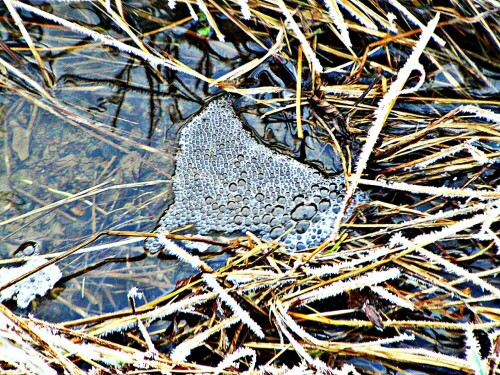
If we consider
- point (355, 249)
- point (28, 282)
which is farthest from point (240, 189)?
point (28, 282)

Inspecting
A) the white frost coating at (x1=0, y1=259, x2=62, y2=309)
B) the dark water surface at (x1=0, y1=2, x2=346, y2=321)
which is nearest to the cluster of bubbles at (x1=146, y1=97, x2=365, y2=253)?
the dark water surface at (x1=0, y1=2, x2=346, y2=321)

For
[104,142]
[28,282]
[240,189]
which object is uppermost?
[104,142]

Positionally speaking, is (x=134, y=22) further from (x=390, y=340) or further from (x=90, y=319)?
(x=390, y=340)

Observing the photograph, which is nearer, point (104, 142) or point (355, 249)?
point (355, 249)

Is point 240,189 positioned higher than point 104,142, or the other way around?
point 104,142

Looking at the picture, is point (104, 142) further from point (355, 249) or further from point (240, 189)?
point (355, 249)

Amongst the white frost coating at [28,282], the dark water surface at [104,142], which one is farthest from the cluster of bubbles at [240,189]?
the white frost coating at [28,282]

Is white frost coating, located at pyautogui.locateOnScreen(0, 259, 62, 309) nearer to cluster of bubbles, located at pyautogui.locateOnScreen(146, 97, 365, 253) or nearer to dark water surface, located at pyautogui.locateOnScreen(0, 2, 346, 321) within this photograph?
dark water surface, located at pyautogui.locateOnScreen(0, 2, 346, 321)
